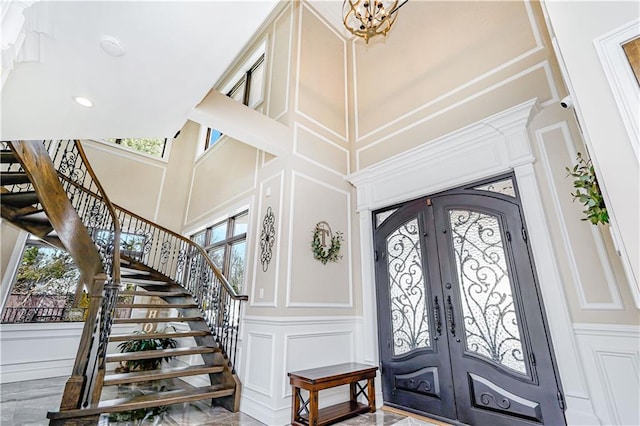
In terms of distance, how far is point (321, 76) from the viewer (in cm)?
475

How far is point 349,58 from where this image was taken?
532 cm

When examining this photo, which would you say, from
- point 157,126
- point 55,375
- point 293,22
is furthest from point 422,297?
point 55,375

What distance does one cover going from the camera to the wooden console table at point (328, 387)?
2822mm

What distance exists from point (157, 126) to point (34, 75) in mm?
877

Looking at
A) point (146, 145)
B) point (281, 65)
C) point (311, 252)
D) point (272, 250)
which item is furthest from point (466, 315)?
point (146, 145)

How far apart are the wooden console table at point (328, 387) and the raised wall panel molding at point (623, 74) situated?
2794 millimetres

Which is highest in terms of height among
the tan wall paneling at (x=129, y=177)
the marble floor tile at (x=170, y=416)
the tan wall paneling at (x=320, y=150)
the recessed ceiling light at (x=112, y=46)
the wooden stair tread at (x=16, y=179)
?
the tan wall paneling at (x=129, y=177)

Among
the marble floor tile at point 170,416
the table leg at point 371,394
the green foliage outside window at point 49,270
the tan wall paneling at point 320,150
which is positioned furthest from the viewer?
the green foliage outside window at point 49,270

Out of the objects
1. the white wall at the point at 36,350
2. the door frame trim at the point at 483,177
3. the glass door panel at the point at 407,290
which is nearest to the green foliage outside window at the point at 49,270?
the white wall at the point at 36,350

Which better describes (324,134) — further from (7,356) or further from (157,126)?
(7,356)

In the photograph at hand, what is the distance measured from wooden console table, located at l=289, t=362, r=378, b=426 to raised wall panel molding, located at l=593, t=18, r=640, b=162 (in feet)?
9.17

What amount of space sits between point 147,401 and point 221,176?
12.0ft

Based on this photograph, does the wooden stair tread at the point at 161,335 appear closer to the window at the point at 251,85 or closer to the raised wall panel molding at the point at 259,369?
the raised wall panel molding at the point at 259,369

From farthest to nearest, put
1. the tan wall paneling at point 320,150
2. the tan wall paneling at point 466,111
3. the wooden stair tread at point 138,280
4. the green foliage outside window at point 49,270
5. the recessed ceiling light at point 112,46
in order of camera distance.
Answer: the green foliage outside window at point 49,270 → the wooden stair tread at point 138,280 → the tan wall paneling at point 320,150 → the tan wall paneling at point 466,111 → the recessed ceiling light at point 112,46
